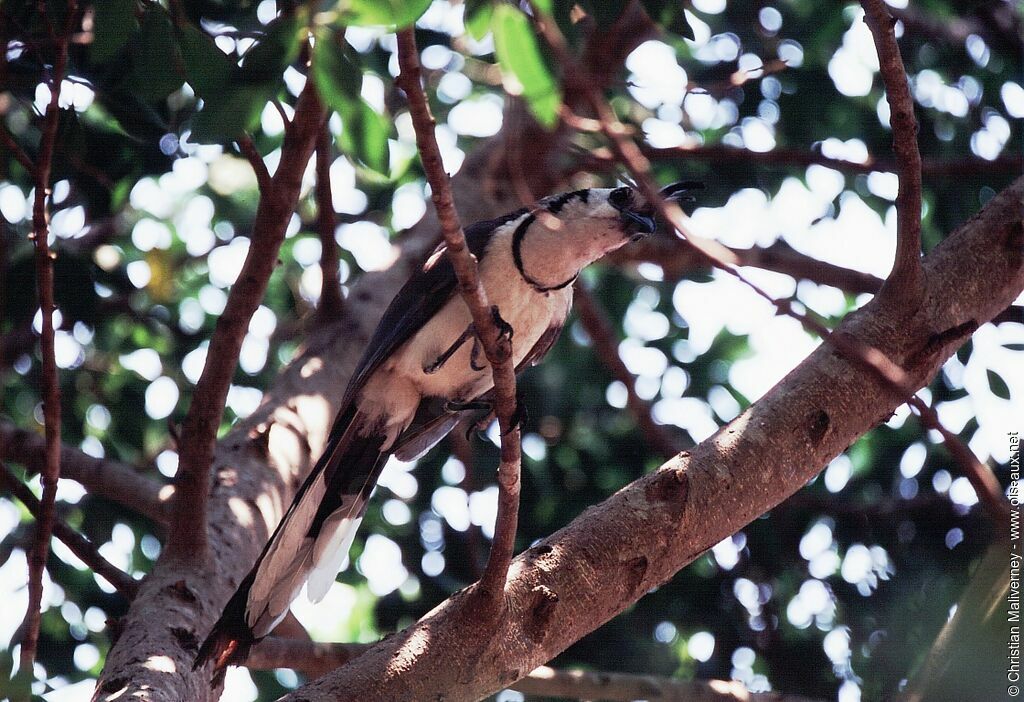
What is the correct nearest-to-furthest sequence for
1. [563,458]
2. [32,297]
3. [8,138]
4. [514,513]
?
[514,513], [8,138], [32,297], [563,458]

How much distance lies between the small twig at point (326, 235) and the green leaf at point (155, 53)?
44.0 inches

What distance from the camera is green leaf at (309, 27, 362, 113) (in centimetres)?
190

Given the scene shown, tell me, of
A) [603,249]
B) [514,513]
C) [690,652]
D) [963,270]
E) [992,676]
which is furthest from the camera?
[690,652]

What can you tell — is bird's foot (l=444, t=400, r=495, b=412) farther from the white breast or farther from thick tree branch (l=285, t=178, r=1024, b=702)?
thick tree branch (l=285, t=178, r=1024, b=702)

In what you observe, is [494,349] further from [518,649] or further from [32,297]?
[32,297]

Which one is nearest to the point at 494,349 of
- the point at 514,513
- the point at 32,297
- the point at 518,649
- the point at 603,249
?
the point at 514,513

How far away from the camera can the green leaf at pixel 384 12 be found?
1637mm

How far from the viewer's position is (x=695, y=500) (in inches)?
97.7

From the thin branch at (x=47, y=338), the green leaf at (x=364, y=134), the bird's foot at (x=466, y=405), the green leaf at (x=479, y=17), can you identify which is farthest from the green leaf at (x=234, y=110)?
the bird's foot at (x=466, y=405)

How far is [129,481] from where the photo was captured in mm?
3461

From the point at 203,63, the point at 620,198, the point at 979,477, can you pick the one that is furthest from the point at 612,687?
the point at 203,63

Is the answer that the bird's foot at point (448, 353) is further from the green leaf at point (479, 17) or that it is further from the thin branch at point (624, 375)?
the green leaf at point (479, 17)

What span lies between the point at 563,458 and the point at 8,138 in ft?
9.03

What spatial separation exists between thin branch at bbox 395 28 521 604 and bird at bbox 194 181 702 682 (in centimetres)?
75
